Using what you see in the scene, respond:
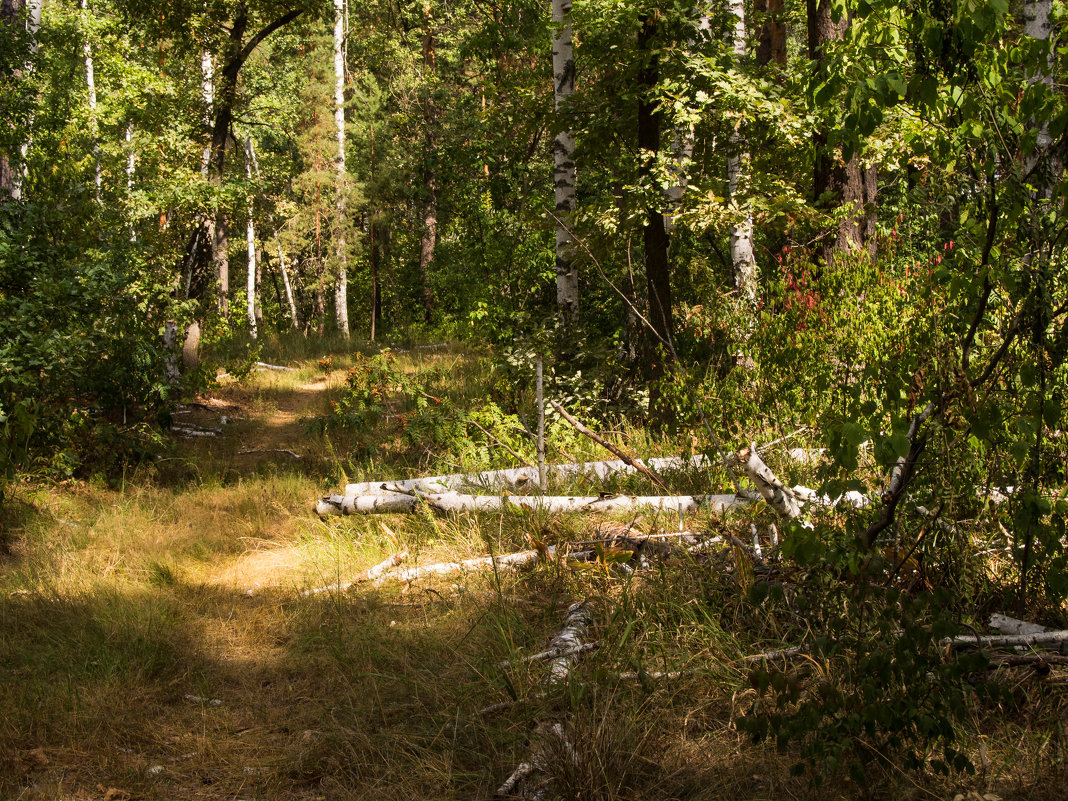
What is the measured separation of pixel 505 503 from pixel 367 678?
2019 mm

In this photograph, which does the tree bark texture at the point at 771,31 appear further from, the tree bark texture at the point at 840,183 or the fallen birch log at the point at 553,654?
the fallen birch log at the point at 553,654

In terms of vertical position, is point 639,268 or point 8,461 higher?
point 639,268

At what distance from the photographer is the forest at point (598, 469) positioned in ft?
9.41

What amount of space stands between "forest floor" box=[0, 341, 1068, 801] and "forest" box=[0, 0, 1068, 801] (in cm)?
2

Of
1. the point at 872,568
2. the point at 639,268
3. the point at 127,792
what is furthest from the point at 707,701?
the point at 639,268

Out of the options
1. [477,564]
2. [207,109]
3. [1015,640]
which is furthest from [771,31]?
[1015,640]

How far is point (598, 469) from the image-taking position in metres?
6.60

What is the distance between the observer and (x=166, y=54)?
16.6 meters

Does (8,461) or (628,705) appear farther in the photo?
(8,461)

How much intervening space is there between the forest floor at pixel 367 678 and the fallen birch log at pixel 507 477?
32 centimetres

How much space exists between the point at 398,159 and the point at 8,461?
17669 mm

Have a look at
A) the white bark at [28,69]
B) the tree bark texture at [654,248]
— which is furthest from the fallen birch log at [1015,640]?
the white bark at [28,69]

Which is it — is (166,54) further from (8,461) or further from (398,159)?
(8,461)

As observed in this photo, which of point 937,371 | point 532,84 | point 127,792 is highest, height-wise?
point 532,84
